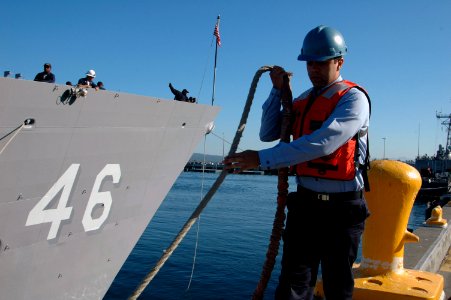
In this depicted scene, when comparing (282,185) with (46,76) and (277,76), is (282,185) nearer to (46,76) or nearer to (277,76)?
(277,76)

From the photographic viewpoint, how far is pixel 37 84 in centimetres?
322

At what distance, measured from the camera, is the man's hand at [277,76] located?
280 cm

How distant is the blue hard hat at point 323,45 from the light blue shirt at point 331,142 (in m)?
0.21

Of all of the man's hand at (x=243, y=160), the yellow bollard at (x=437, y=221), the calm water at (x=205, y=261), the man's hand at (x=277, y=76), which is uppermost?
the man's hand at (x=277, y=76)

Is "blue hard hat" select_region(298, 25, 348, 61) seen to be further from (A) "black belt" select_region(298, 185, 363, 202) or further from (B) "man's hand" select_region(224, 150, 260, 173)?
(A) "black belt" select_region(298, 185, 363, 202)

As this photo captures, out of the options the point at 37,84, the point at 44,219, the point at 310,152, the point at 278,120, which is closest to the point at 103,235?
the point at 44,219

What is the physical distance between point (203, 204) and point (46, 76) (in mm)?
2330

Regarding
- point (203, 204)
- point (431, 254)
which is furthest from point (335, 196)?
point (431, 254)

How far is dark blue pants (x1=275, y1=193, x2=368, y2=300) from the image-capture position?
105 inches

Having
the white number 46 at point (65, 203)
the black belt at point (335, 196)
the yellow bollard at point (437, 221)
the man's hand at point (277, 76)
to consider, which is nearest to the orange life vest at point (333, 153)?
the black belt at point (335, 196)

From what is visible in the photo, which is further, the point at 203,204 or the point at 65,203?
the point at 65,203

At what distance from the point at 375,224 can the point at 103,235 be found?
2.66 m

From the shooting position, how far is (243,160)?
238cm

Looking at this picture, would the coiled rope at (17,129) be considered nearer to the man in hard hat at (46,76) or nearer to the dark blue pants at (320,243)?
the man in hard hat at (46,76)
